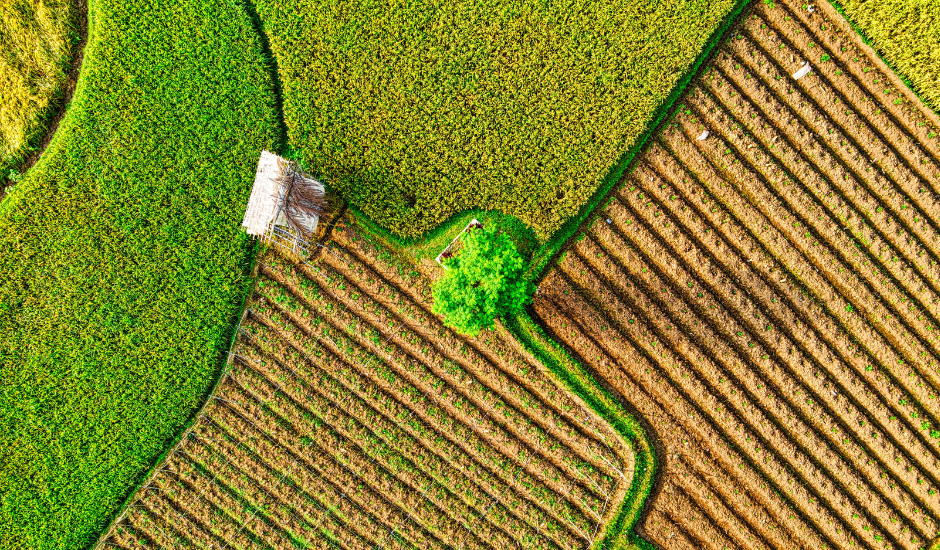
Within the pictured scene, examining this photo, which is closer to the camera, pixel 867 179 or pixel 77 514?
pixel 77 514

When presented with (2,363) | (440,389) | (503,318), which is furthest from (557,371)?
(2,363)

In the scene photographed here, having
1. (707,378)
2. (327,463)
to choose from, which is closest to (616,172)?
(707,378)

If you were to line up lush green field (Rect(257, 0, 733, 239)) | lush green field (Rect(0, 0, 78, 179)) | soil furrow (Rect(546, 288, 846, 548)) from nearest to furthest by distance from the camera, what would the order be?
lush green field (Rect(0, 0, 78, 179))
lush green field (Rect(257, 0, 733, 239))
soil furrow (Rect(546, 288, 846, 548))

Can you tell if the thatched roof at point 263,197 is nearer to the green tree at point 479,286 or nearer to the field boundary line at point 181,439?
the field boundary line at point 181,439

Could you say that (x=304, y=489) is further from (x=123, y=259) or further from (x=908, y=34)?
(x=908, y=34)

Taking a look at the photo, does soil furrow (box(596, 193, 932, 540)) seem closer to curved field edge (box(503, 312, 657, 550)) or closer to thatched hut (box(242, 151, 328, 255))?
curved field edge (box(503, 312, 657, 550))

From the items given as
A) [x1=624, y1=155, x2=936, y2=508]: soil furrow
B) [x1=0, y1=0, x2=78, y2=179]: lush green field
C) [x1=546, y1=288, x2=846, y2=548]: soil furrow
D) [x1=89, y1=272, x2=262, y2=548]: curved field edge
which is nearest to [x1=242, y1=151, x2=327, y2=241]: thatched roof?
[x1=89, y1=272, x2=262, y2=548]: curved field edge

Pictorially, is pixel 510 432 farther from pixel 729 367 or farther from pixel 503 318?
pixel 729 367

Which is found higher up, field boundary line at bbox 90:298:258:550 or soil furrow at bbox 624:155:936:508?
soil furrow at bbox 624:155:936:508
